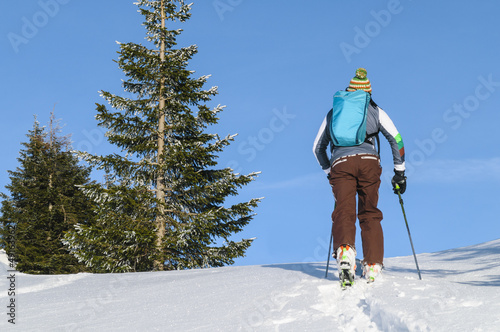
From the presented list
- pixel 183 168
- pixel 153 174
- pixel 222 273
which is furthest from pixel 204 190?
pixel 222 273

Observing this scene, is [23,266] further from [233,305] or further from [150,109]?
[233,305]

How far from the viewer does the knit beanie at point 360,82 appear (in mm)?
5520

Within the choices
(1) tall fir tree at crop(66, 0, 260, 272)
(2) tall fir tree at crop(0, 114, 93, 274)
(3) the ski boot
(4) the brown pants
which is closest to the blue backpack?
(4) the brown pants

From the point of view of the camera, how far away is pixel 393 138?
539cm

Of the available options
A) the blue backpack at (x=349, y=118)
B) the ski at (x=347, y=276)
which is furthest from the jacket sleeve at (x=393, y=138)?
the ski at (x=347, y=276)

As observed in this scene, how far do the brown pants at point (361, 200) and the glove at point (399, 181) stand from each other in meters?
0.32

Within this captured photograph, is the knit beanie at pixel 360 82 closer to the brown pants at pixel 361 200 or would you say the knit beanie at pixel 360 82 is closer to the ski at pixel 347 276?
the brown pants at pixel 361 200

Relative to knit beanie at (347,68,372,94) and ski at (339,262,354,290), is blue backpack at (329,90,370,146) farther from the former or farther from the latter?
ski at (339,262,354,290)

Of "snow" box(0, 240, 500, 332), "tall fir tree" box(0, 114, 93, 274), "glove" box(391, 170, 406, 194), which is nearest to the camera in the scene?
"snow" box(0, 240, 500, 332)

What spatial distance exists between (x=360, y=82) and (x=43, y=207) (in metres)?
22.4

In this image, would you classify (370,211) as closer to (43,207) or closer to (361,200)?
(361,200)

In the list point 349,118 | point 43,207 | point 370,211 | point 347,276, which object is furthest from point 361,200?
point 43,207

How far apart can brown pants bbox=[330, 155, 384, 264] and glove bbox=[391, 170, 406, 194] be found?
32 centimetres

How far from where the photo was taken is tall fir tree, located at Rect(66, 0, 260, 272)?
13.3m
